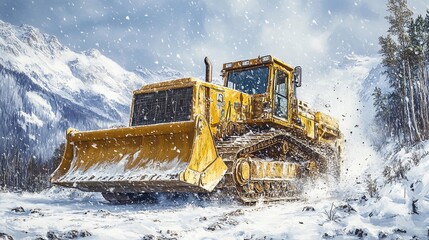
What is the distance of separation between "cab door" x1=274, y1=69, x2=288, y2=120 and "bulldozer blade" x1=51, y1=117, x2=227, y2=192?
3.18 m

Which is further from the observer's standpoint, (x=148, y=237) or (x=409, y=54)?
(x=409, y=54)

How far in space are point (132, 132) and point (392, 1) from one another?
1090 inches

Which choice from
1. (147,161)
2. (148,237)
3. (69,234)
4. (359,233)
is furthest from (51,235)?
(147,161)

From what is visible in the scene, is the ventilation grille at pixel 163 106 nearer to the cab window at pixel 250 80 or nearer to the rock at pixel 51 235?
the cab window at pixel 250 80

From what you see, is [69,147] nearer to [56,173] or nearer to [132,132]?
[56,173]

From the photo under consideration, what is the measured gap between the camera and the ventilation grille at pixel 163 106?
9.40 meters

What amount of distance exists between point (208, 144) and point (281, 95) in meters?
3.66

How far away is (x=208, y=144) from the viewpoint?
830cm

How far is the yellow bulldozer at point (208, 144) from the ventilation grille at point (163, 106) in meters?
0.02

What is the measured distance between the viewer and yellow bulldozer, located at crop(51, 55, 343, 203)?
8.21 meters

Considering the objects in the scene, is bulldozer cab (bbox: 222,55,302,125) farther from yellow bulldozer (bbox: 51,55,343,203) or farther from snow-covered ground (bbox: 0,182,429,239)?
snow-covered ground (bbox: 0,182,429,239)

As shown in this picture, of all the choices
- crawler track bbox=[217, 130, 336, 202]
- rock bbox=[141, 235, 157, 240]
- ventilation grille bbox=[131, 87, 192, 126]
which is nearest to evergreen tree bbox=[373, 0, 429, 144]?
crawler track bbox=[217, 130, 336, 202]

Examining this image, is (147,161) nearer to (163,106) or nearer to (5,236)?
(163,106)

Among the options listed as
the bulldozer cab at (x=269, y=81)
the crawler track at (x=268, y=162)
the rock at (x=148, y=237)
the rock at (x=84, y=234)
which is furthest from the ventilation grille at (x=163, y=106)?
the rock at (x=84, y=234)
